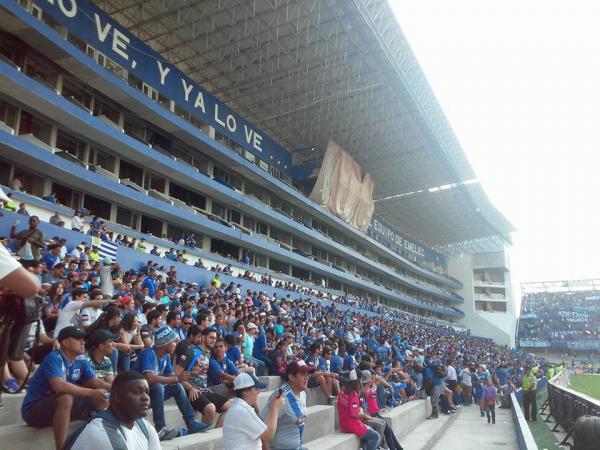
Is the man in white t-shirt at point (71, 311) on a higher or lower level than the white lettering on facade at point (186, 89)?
lower

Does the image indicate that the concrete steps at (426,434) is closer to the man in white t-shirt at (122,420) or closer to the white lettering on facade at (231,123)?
the man in white t-shirt at (122,420)

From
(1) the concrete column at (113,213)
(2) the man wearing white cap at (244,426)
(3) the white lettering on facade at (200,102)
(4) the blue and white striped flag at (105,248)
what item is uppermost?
(3) the white lettering on facade at (200,102)

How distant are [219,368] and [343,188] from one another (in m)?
32.8

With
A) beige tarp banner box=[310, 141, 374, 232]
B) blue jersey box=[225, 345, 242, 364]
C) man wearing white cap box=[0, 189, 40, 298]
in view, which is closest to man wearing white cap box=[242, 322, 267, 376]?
blue jersey box=[225, 345, 242, 364]

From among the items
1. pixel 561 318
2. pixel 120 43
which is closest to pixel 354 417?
pixel 120 43

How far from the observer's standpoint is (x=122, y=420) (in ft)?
7.77

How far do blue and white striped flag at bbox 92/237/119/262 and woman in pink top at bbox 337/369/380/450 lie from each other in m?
11.3

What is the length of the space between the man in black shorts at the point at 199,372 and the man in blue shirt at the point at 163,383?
14 centimetres

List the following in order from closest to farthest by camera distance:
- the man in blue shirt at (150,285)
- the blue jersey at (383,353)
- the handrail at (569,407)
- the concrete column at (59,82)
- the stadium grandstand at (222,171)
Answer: the handrail at (569,407) → the stadium grandstand at (222,171) → the man in blue shirt at (150,285) → the blue jersey at (383,353) → the concrete column at (59,82)

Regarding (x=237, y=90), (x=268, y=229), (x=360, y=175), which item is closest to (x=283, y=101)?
(x=237, y=90)

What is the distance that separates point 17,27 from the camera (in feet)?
55.1

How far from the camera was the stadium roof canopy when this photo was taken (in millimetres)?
23969

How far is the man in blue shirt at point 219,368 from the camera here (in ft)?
20.5

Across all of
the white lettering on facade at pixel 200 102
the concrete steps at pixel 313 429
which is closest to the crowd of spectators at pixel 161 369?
the concrete steps at pixel 313 429
